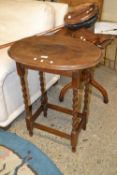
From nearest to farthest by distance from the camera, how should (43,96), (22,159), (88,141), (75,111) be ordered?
(75,111)
(22,159)
(88,141)
(43,96)

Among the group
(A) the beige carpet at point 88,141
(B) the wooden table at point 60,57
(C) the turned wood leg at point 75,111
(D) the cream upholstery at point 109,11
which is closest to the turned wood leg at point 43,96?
(A) the beige carpet at point 88,141

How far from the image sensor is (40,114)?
1713 millimetres

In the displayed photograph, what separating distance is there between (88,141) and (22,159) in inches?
17.8

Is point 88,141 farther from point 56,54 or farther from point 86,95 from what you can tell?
point 56,54

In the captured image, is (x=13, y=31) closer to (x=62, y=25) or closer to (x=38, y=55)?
(x=62, y=25)

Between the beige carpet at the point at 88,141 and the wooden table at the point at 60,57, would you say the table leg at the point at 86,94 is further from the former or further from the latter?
the beige carpet at the point at 88,141

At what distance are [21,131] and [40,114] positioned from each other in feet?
0.70

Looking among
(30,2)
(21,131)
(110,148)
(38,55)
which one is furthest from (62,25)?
(110,148)

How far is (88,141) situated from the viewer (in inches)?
58.2

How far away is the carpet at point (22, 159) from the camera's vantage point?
4.21 ft

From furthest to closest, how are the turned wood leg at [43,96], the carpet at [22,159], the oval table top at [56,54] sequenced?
1. the turned wood leg at [43,96]
2. the carpet at [22,159]
3. the oval table top at [56,54]

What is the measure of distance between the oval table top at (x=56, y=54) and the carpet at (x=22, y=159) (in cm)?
→ 60

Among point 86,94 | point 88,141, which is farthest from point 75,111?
point 88,141

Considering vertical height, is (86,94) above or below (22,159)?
above
